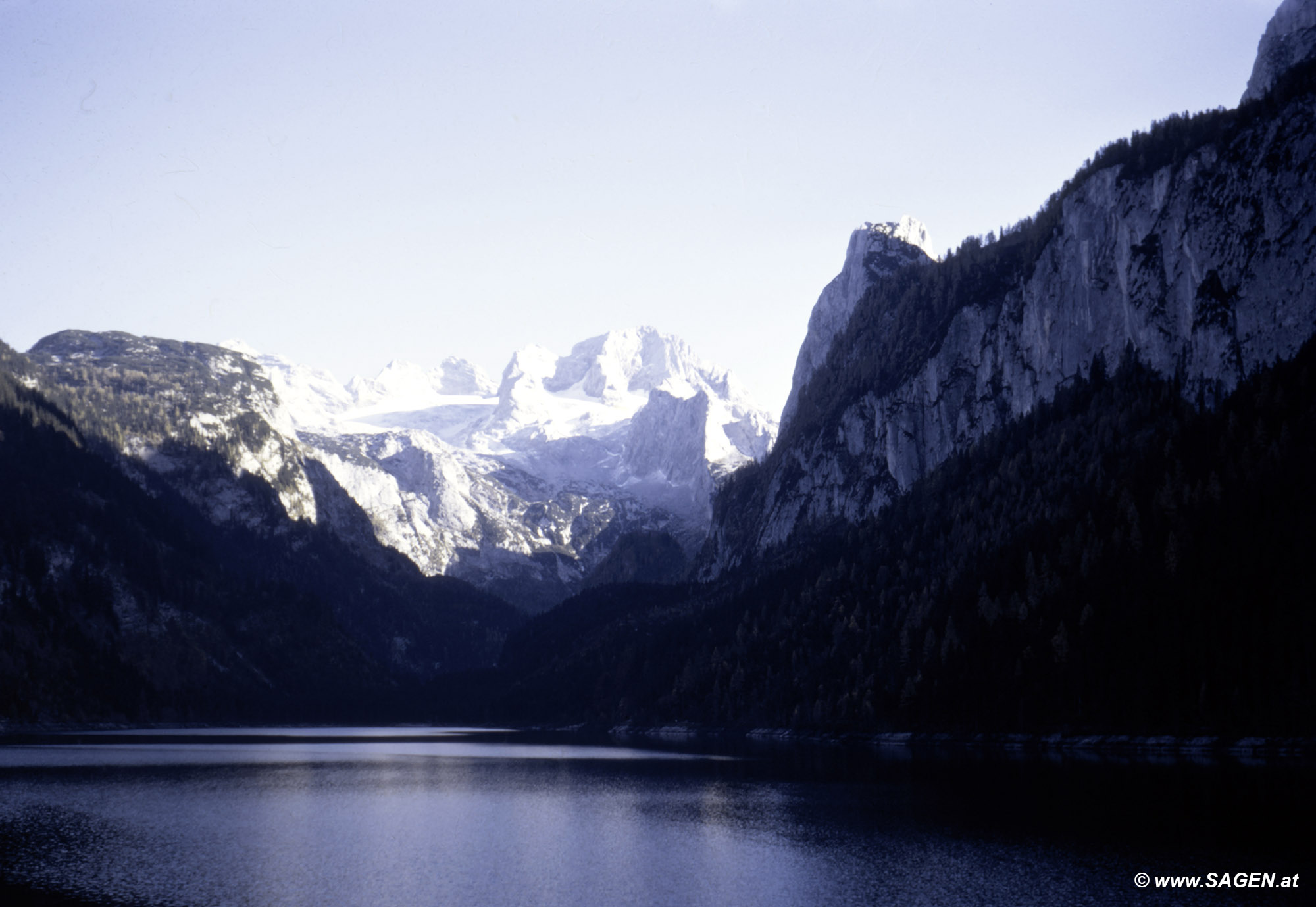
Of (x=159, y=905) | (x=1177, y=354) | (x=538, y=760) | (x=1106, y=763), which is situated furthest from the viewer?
(x=1177, y=354)

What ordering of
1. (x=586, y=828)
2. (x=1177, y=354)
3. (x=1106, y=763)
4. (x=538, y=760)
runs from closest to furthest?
(x=586, y=828)
(x=1106, y=763)
(x=538, y=760)
(x=1177, y=354)

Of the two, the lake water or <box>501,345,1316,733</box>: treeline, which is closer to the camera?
the lake water

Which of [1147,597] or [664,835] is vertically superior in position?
[1147,597]

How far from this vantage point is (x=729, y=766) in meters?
146

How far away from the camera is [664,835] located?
8238 cm

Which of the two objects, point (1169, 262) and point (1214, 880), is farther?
point (1169, 262)

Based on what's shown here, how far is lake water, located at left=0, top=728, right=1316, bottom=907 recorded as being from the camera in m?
61.0

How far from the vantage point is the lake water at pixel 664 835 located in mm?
61031

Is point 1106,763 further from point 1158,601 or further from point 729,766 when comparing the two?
point 729,766

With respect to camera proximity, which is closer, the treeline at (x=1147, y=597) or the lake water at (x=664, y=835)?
the lake water at (x=664, y=835)

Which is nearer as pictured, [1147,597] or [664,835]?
[664,835]

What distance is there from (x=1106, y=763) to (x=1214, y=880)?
6164cm

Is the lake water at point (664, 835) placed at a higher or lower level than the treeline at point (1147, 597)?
lower

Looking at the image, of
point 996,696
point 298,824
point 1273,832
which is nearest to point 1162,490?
point 996,696
